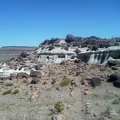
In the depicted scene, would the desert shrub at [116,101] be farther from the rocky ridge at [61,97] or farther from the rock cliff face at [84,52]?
the rock cliff face at [84,52]

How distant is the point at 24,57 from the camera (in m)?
56.5

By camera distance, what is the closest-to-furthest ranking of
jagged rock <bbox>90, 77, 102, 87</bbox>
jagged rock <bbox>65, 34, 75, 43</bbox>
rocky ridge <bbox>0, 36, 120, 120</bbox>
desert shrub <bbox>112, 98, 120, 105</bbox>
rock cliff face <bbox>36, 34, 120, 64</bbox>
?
Answer: rocky ridge <bbox>0, 36, 120, 120</bbox> < desert shrub <bbox>112, 98, 120, 105</bbox> < jagged rock <bbox>90, 77, 102, 87</bbox> < rock cliff face <bbox>36, 34, 120, 64</bbox> < jagged rock <bbox>65, 34, 75, 43</bbox>

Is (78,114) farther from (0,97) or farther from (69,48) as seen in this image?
(69,48)

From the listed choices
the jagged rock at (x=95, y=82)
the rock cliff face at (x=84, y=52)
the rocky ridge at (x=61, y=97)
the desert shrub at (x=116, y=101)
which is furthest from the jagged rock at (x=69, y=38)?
the desert shrub at (x=116, y=101)

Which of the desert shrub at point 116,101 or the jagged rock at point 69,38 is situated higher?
the jagged rock at point 69,38

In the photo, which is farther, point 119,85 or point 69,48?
point 69,48

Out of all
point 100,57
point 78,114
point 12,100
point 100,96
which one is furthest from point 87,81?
point 100,57

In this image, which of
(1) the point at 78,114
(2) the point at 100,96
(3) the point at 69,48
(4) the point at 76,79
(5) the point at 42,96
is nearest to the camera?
(1) the point at 78,114

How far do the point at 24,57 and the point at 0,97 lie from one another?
110 feet

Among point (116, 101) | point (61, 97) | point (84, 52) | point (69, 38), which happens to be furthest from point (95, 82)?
point (69, 38)

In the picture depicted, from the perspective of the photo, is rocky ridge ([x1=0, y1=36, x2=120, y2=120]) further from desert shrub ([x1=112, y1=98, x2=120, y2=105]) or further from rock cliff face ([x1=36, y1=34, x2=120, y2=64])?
rock cliff face ([x1=36, y1=34, x2=120, y2=64])

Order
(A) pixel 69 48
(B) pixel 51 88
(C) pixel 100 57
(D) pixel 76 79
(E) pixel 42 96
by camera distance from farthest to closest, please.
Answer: (A) pixel 69 48 → (C) pixel 100 57 → (D) pixel 76 79 → (B) pixel 51 88 → (E) pixel 42 96

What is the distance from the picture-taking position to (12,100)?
21.9m

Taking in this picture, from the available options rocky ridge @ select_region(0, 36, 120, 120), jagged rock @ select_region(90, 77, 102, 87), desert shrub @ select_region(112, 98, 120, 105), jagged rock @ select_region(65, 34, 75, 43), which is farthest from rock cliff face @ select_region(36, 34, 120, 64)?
desert shrub @ select_region(112, 98, 120, 105)
